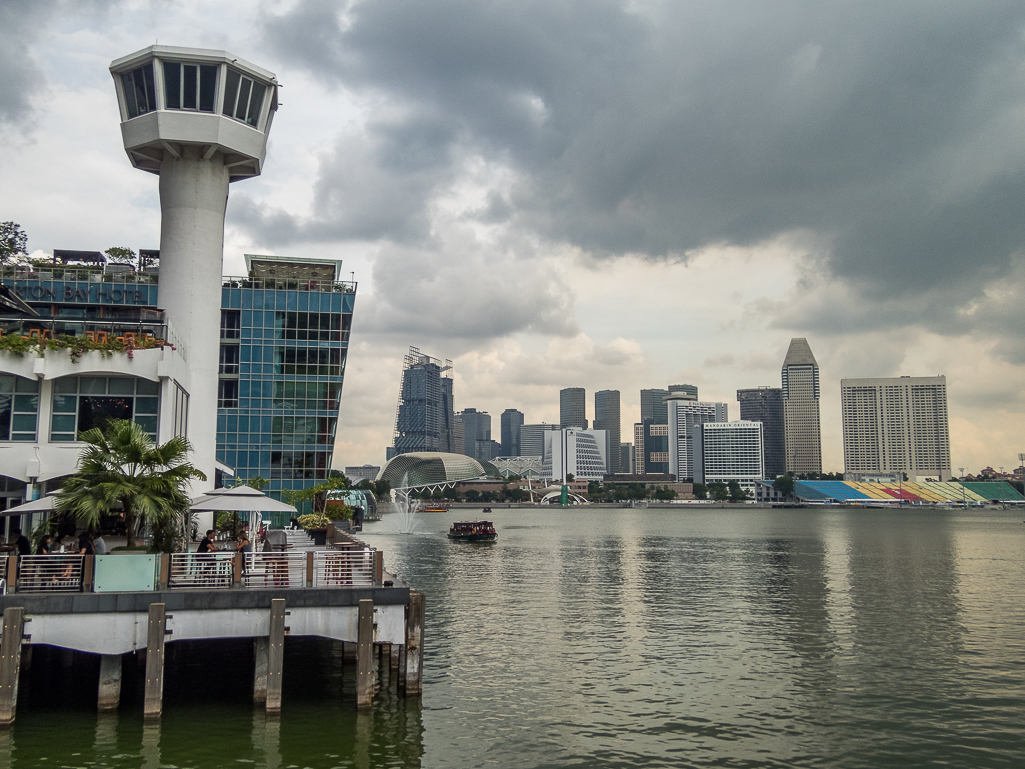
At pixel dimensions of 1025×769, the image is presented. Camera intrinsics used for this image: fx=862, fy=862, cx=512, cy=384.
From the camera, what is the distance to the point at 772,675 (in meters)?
34.3

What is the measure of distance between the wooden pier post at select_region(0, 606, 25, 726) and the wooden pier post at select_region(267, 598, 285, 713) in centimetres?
655

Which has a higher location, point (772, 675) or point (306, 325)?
point (306, 325)

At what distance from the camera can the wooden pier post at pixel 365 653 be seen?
25.6 m

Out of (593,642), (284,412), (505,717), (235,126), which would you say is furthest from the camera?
(284,412)

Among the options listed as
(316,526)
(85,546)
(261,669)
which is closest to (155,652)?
(261,669)

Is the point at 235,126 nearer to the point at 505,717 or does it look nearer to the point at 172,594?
the point at 172,594

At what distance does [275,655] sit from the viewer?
1000 inches

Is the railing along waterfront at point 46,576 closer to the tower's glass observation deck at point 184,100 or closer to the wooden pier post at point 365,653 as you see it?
the wooden pier post at point 365,653

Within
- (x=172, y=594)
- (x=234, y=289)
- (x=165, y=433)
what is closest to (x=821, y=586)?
(x=165, y=433)

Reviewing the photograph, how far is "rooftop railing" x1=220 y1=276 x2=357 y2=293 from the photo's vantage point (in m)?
97.1

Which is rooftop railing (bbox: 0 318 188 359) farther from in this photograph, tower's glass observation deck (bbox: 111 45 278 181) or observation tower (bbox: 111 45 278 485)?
tower's glass observation deck (bbox: 111 45 278 181)

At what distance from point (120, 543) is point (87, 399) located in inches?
294

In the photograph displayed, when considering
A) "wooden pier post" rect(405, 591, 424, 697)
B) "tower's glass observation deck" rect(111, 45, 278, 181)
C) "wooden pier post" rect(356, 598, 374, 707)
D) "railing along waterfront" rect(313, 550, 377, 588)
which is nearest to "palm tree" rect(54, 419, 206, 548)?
"railing along waterfront" rect(313, 550, 377, 588)

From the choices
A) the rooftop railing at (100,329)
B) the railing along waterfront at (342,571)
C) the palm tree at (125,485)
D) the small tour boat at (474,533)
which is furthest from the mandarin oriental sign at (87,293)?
the railing along waterfront at (342,571)
